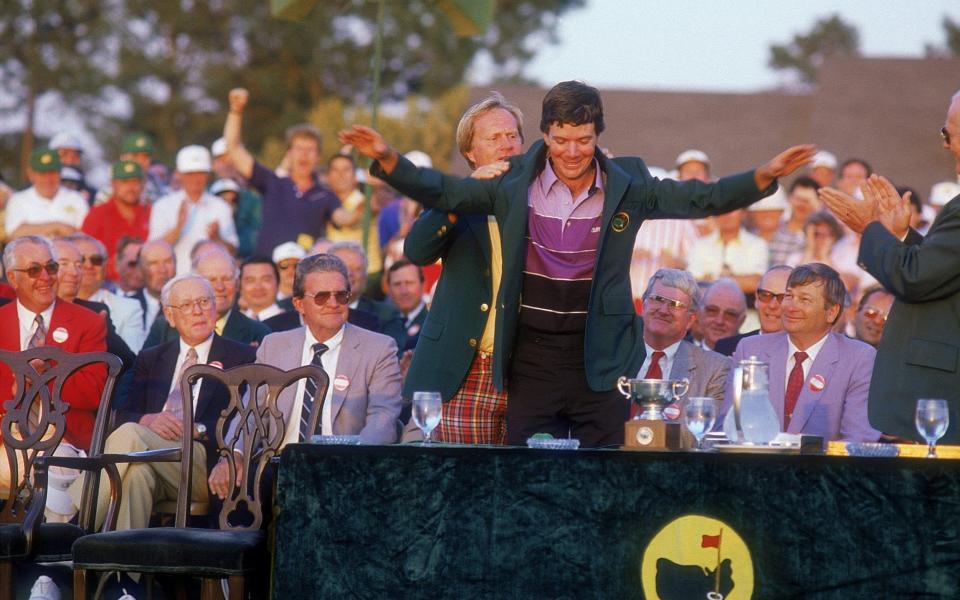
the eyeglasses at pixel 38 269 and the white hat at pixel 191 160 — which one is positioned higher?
the white hat at pixel 191 160

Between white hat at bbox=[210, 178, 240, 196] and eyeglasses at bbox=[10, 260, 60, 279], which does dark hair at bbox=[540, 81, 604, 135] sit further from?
white hat at bbox=[210, 178, 240, 196]

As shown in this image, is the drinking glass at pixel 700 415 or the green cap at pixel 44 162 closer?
the drinking glass at pixel 700 415

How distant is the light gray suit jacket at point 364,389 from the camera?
6648mm

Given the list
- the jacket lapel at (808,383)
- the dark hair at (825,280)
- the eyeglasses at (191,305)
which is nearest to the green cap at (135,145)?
the eyeglasses at (191,305)

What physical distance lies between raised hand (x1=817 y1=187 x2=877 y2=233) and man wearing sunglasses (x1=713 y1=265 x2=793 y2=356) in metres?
2.41

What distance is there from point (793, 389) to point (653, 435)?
2119 mm

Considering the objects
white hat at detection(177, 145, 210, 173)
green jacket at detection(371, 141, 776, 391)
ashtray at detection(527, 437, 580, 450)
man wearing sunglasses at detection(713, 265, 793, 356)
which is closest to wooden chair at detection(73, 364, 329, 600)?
green jacket at detection(371, 141, 776, 391)

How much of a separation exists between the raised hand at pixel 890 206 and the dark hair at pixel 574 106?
95 centimetres

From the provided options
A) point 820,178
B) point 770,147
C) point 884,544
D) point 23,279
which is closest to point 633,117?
point 770,147

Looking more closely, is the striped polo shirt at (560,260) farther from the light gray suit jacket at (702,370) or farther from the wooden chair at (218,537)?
the light gray suit jacket at (702,370)

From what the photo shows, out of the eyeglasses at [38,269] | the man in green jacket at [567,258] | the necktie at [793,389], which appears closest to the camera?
the man in green jacket at [567,258]

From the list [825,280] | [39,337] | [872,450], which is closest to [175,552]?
[872,450]

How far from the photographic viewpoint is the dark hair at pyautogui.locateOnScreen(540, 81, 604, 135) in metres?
5.11

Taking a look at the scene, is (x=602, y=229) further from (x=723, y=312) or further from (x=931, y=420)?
(x=723, y=312)
